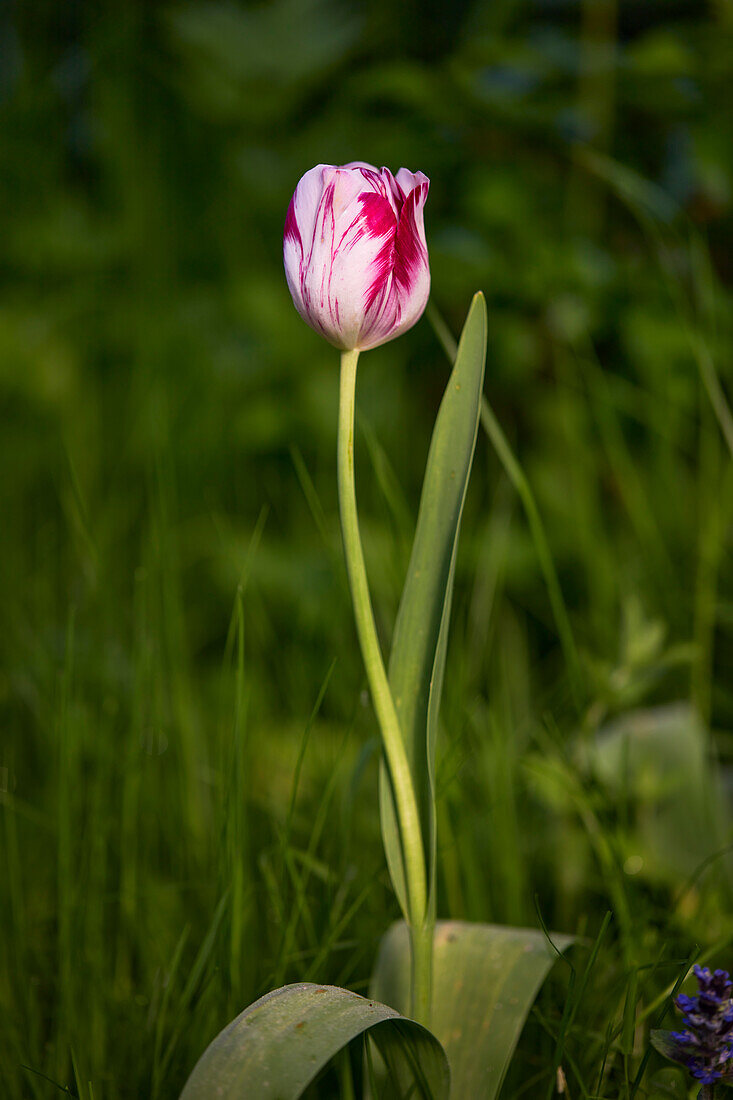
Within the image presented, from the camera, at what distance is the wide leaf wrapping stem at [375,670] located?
1.19ft

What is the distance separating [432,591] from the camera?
391 mm

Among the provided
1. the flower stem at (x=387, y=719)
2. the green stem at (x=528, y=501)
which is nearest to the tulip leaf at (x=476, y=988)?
the flower stem at (x=387, y=719)

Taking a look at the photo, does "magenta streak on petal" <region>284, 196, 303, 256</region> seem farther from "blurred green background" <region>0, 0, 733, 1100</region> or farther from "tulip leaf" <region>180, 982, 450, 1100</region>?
"tulip leaf" <region>180, 982, 450, 1100</region>

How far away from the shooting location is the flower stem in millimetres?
364

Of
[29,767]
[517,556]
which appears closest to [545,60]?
[517,556]

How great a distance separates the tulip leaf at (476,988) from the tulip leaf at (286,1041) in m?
0.04

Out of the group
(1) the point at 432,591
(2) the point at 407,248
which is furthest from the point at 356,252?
(1) the point at 432,591

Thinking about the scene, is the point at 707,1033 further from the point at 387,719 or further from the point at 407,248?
the point at 407,248

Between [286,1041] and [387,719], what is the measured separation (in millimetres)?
118

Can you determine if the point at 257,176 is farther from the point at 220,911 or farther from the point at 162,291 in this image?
the point at 220,911

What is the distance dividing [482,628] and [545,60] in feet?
1.89

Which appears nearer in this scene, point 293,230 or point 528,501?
point 293,230

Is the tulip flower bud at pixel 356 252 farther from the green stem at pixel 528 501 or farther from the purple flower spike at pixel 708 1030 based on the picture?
the purple flower spike at pixel 708 1030

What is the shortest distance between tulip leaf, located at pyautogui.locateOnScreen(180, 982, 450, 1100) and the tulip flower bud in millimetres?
246
